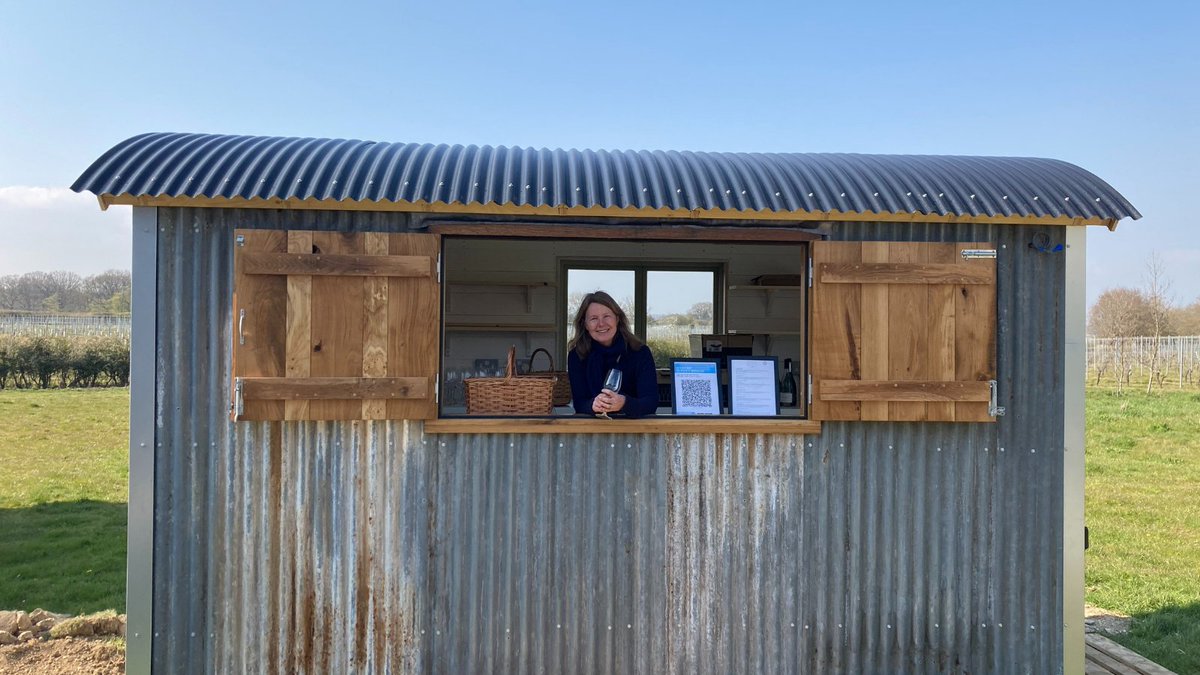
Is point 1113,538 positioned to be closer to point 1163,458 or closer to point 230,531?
point 1163,458

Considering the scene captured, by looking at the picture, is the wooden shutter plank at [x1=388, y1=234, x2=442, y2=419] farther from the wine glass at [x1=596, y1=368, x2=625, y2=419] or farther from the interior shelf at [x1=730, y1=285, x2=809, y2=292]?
the interior shelf at [x1=730, y1=285, x2=809, y2=292]

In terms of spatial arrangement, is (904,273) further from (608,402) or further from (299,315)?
(299,315)

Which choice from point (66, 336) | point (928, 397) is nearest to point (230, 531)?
point (928, 397)

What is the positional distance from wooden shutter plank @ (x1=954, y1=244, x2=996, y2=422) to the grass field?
2.16 metres

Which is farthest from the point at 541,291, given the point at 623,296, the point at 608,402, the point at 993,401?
the point at 993,401

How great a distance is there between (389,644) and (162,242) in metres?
2.00

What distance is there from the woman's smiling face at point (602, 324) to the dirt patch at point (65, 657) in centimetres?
301

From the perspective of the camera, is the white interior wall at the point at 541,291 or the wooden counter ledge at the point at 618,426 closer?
the wooden counter ledge at the point at 618,426

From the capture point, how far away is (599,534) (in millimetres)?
3477

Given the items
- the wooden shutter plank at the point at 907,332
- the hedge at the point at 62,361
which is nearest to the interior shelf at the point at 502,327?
the wooden shutter plank at the point at 907,332

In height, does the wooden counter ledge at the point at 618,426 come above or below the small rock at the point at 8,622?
above

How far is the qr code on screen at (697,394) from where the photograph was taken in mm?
3711

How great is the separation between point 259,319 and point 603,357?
1556mm

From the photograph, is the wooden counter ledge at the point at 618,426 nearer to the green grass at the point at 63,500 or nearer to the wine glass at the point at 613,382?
the wine glass at the point at 613,382
